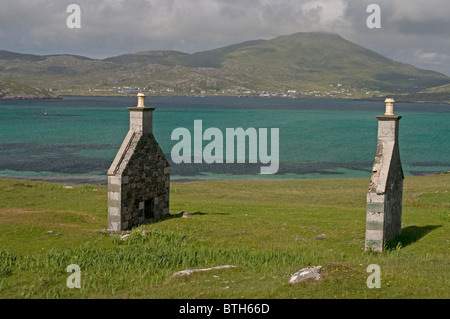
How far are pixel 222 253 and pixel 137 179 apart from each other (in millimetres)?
9740

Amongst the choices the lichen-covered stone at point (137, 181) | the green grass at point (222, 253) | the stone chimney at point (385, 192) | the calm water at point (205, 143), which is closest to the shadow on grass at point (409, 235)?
the green grass at point (222, 253)

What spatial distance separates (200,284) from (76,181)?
56695 mm

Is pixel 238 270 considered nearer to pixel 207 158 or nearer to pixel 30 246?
pixel 30 246

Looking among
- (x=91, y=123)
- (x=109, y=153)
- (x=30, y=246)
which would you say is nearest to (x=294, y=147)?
(x=109, y=153)

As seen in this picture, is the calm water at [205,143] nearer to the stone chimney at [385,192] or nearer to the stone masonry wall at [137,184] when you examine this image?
the stone masonry wall at [137,184]

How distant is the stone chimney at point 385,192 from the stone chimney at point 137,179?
46.9 ft

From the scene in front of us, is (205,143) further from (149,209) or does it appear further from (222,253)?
(222,253)

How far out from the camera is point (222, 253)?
2330 cm

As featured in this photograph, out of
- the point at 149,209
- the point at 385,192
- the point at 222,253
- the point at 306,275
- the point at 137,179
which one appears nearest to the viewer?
the point at 306,275

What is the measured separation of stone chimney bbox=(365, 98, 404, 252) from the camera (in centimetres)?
2381

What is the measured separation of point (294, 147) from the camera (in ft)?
397

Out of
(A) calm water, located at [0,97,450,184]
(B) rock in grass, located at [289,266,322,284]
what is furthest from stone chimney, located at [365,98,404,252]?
(A) calm water, located at [0,97,450,184]

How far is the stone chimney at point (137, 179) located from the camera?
2912cm

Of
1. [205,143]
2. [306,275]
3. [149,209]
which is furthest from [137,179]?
[205,143]
